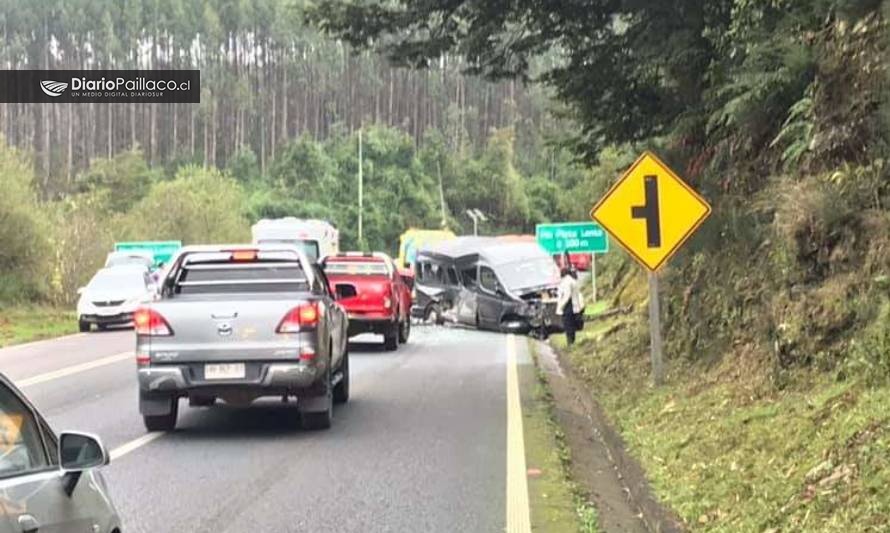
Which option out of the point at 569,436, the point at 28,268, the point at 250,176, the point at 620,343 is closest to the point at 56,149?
the point at 250,176

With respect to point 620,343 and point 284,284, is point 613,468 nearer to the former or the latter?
point 284,284

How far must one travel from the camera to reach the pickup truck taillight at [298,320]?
11.0 meters

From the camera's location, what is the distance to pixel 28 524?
12.0 feet

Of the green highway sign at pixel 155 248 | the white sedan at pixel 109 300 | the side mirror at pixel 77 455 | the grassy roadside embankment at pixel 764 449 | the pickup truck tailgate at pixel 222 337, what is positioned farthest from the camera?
the green highway sign at pixel 155 248

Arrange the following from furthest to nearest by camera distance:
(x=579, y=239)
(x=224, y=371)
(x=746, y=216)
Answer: (x=579, y=239), (x=746, y=216), (x=224, y=371)

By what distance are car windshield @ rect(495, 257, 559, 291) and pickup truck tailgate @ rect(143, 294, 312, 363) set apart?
20196mm

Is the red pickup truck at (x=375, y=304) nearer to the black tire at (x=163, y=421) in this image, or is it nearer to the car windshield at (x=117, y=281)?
the car windshield at (x=117, y=281)

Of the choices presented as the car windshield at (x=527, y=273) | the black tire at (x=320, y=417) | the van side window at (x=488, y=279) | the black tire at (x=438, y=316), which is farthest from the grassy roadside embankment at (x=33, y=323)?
the black tire at (x=320, y=417)

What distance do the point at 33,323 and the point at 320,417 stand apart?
74.2 ft

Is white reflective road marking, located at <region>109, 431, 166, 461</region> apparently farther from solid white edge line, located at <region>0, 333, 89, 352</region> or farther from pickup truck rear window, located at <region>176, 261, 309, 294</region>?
solid white edge line, located at <region>0, 333, 89, 352</region>

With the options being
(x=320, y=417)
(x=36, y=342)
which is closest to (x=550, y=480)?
(x=320, y=417)

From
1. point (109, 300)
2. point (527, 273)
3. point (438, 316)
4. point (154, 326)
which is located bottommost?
point (438, 316)

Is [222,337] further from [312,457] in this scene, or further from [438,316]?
[438,316]
